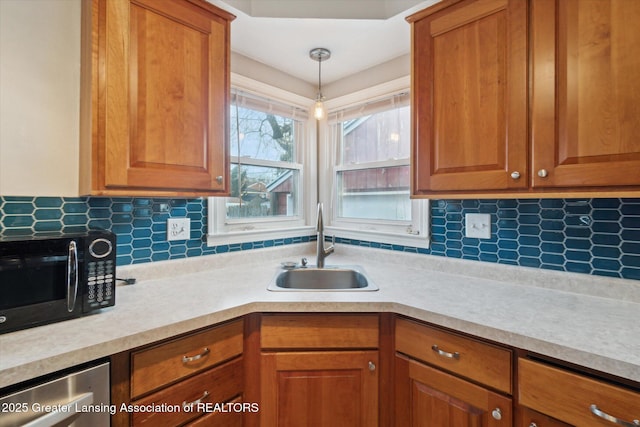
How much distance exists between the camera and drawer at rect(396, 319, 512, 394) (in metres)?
0.96

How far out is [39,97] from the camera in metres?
1.19

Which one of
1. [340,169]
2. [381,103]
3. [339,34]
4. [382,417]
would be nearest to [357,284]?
[382,417]

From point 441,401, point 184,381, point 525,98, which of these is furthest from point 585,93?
point 184,381

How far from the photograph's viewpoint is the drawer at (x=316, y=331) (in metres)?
1.22

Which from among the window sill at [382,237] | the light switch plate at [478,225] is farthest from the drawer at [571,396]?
the window sill at [382,237]

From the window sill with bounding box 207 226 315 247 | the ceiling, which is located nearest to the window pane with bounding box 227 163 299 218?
the window sill with bounding box 207 226 315 247

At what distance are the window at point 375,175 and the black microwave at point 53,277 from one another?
4.73 ft

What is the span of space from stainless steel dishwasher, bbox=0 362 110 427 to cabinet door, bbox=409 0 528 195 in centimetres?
136

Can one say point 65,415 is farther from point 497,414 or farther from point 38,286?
point 497,414

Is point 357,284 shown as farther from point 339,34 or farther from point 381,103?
point 339,34

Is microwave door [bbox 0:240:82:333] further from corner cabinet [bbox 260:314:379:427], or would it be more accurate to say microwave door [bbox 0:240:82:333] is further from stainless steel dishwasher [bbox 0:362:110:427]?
corner cabinet [bbox 260:314:379:427]

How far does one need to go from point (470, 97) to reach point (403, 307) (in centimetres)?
90

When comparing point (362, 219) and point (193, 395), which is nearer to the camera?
point (193, 395)

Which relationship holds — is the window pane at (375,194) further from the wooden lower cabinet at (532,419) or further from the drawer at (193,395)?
the drawer at (193,395)
